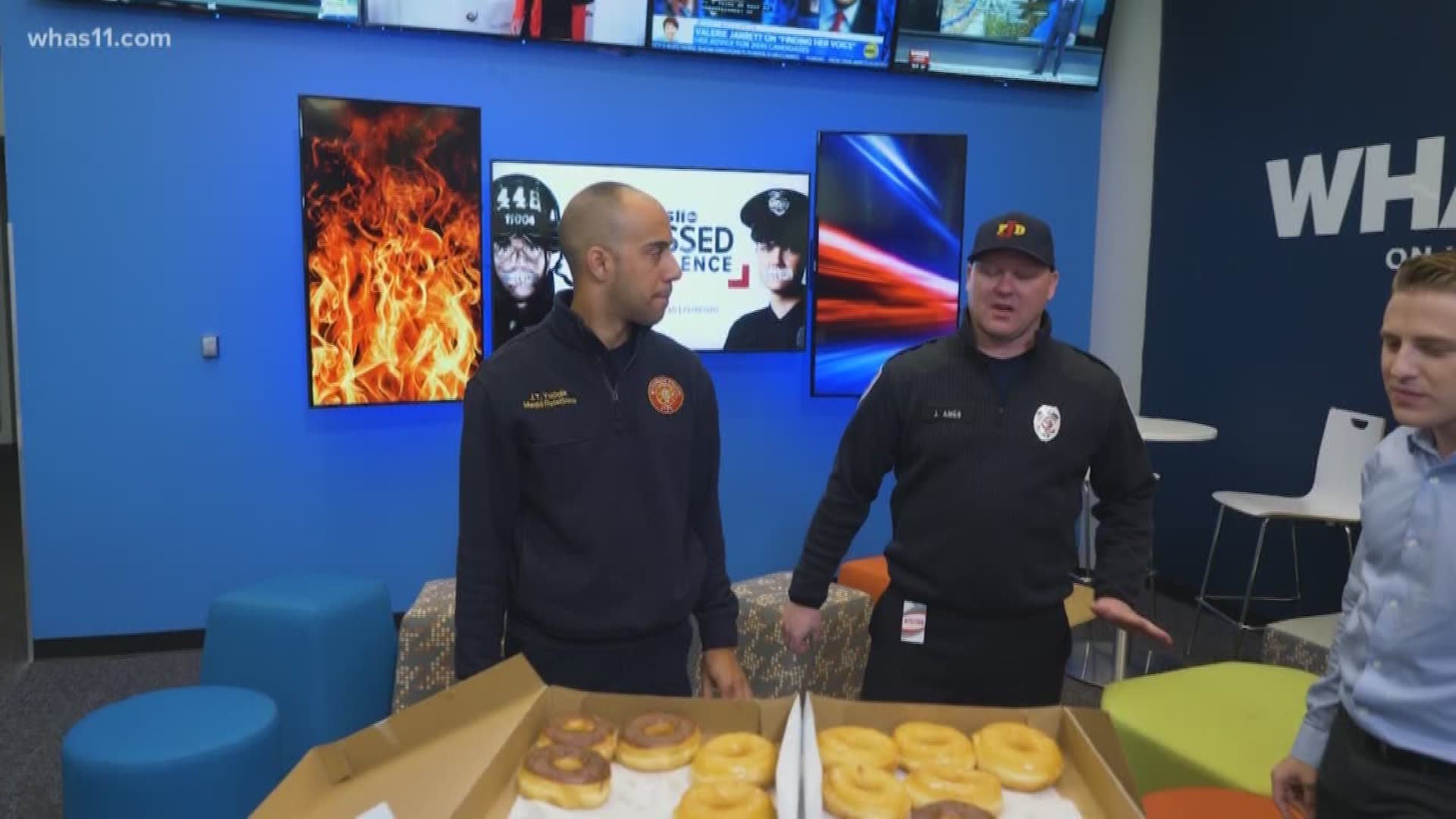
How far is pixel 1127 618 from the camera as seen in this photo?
6.22 ft

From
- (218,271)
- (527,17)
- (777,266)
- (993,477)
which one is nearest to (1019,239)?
(993,477)

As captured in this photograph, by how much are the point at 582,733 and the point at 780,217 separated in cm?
380

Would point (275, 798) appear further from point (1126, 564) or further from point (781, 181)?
point (781, 181)

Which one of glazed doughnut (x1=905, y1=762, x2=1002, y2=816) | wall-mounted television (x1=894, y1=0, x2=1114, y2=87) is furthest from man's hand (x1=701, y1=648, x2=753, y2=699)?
wall-mounted television (x1=894, y1=0, x2=1114, y2=87)

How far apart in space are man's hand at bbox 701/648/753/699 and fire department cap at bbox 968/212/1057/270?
0.92 m

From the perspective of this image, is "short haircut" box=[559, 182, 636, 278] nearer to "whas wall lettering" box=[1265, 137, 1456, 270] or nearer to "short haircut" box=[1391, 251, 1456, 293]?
"short haircut" box=[1391, 251, 1456, 293]

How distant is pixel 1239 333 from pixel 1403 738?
379 centimetres

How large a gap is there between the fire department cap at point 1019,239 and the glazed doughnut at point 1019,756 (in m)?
1.02

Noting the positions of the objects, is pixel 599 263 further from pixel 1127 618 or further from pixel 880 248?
pixel 880 248

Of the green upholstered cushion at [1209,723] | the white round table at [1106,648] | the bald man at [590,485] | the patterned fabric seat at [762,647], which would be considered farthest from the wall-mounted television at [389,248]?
the green upholstered cushion at [1209,723]

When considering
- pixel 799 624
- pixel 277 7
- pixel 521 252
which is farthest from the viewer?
pixel 521 252

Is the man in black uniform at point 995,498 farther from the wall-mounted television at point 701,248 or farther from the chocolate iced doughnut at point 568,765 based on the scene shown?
the wall-mounted television at point 701,248

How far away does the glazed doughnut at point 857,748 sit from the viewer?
117 cm

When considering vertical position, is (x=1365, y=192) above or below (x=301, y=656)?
above
